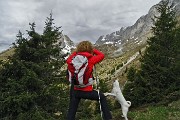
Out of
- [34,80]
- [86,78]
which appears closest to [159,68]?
[34,80]

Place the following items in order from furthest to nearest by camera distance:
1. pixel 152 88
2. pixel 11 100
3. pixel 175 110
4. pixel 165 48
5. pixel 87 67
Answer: pixel 165 48
pixel 152 88
pixel 11 100
pixel 175 110
pixel 87 67

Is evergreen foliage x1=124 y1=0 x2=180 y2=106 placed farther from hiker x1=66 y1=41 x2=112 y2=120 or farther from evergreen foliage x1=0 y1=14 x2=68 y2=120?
hiker x1=66 y1=41 x2=112 y2=120

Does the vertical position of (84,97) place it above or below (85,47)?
below

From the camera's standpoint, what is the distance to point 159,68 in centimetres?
3181

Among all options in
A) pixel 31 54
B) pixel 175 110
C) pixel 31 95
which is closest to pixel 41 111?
pixel 31 95

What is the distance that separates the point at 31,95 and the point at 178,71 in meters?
13.7

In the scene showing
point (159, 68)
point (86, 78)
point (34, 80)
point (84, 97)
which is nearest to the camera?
point (86, 78)

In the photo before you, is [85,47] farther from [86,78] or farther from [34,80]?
[34,80]

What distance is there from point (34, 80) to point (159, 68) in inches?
458

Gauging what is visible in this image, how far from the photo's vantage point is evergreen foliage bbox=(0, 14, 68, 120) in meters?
27.6

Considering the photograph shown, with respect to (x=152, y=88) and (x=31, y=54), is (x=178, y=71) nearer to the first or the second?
(x=152, y=88)

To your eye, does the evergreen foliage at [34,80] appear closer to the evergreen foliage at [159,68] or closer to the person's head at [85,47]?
the evergreen foliage at [159,68]

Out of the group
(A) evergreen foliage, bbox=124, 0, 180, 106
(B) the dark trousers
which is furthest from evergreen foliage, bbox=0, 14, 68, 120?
(B) the dark trousers

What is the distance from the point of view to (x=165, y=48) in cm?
3422
